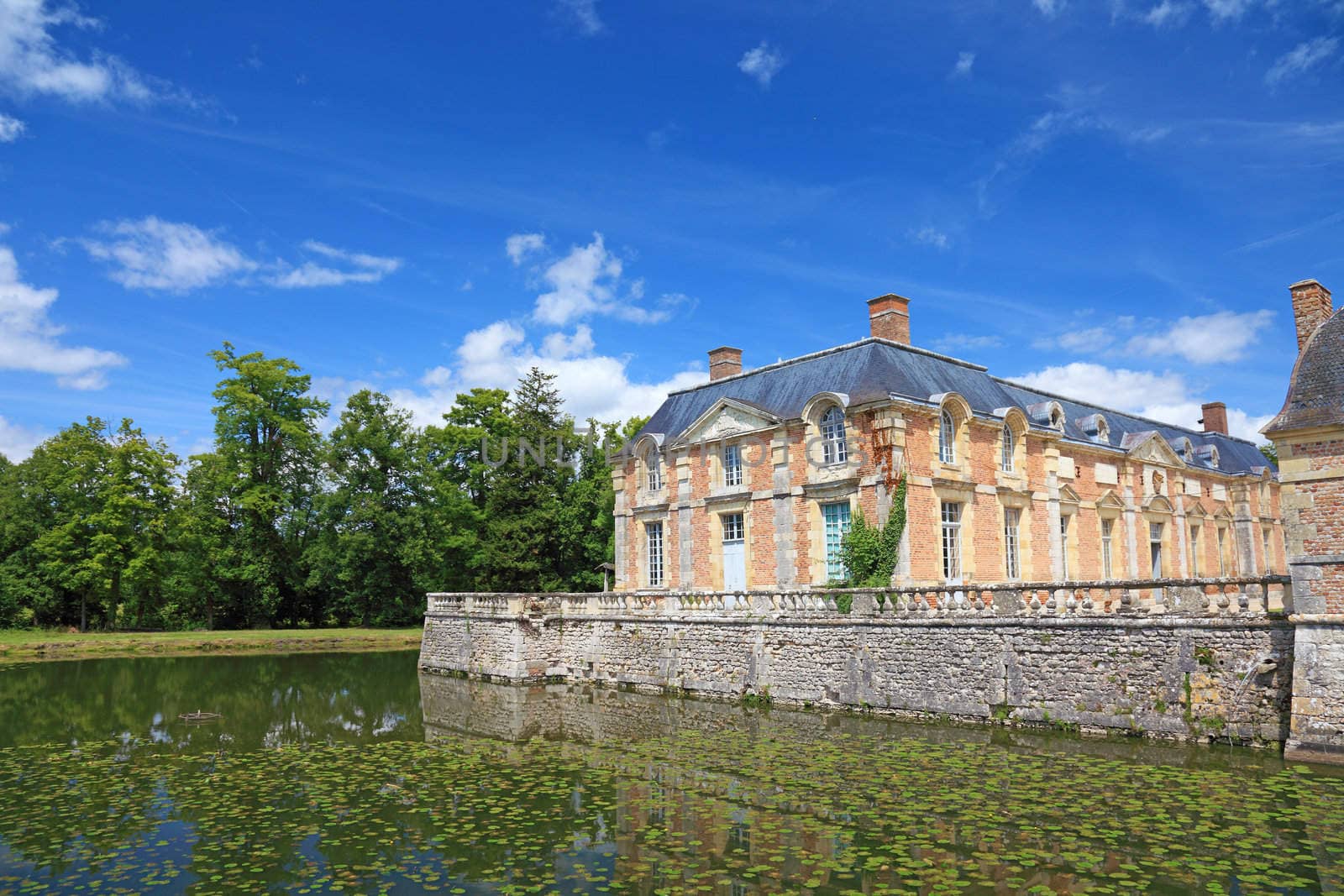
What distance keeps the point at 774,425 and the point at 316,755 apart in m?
12.7

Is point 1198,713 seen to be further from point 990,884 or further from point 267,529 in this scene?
point 267,529

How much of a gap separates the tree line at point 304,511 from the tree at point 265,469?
73mm

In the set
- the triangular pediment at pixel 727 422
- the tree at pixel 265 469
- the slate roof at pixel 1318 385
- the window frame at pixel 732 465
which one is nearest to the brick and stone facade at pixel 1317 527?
the slate roof at pixel 1318 385

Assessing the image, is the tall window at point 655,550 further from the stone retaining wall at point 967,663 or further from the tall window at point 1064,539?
the tall window at point 1064,539

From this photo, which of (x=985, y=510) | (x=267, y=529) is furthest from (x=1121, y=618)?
(x=267, y=529)

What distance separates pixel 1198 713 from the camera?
39.7ft

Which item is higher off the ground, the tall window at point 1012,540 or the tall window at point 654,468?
the tall window at point 654,468

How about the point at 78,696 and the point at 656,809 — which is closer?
the point at 656,809

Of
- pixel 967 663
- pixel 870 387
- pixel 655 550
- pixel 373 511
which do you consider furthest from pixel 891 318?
pixel 373 511

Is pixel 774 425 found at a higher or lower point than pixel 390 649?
higher

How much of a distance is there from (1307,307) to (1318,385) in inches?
129

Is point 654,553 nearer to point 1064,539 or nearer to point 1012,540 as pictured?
→ point 1012,540

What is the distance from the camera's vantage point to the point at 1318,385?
A: 472 inches

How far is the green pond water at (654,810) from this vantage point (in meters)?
7.54
